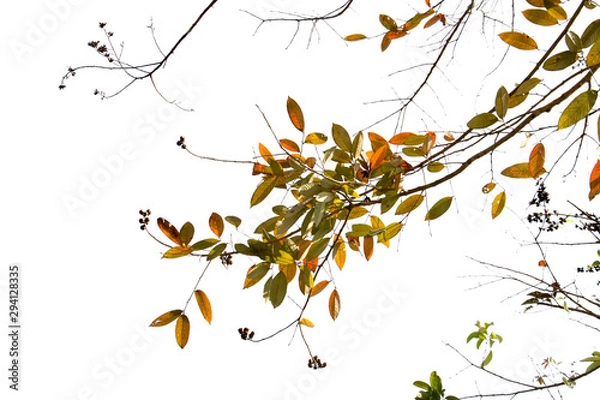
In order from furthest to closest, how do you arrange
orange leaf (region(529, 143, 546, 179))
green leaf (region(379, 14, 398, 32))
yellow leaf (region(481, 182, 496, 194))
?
green leaf (region(379, 14, 398, 32))
yellow leaf (region(481, 182, 496, 194))
orange leaf (region(529, 143, 546, 179))

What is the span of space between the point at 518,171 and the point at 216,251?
80 centimetres

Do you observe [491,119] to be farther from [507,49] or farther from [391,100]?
[507,49]

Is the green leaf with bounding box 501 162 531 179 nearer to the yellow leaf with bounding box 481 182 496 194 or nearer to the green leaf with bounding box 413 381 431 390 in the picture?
the yellow leaf with bounding box 481 182 496 194

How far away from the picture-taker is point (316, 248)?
1169mm

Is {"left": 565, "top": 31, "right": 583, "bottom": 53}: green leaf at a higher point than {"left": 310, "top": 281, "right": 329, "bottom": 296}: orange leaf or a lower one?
higher

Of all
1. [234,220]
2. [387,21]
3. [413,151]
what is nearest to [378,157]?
[413,151]

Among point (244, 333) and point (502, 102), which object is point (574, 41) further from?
point (244, 333)

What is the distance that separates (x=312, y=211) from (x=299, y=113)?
287 mm

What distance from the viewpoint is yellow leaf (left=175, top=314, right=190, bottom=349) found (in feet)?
3.99

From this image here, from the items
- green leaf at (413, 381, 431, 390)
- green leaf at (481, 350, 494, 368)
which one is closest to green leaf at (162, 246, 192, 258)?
green leaf at (413, 381, 431, 390)

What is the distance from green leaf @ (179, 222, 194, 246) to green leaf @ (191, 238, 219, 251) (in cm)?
2

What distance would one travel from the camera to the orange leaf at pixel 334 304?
141cm

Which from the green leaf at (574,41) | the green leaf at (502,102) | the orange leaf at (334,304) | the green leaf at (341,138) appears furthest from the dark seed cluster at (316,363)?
the green leaf at (574,41)

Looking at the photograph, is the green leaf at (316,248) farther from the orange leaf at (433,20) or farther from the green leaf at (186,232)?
the orange leaf at (433,20)
